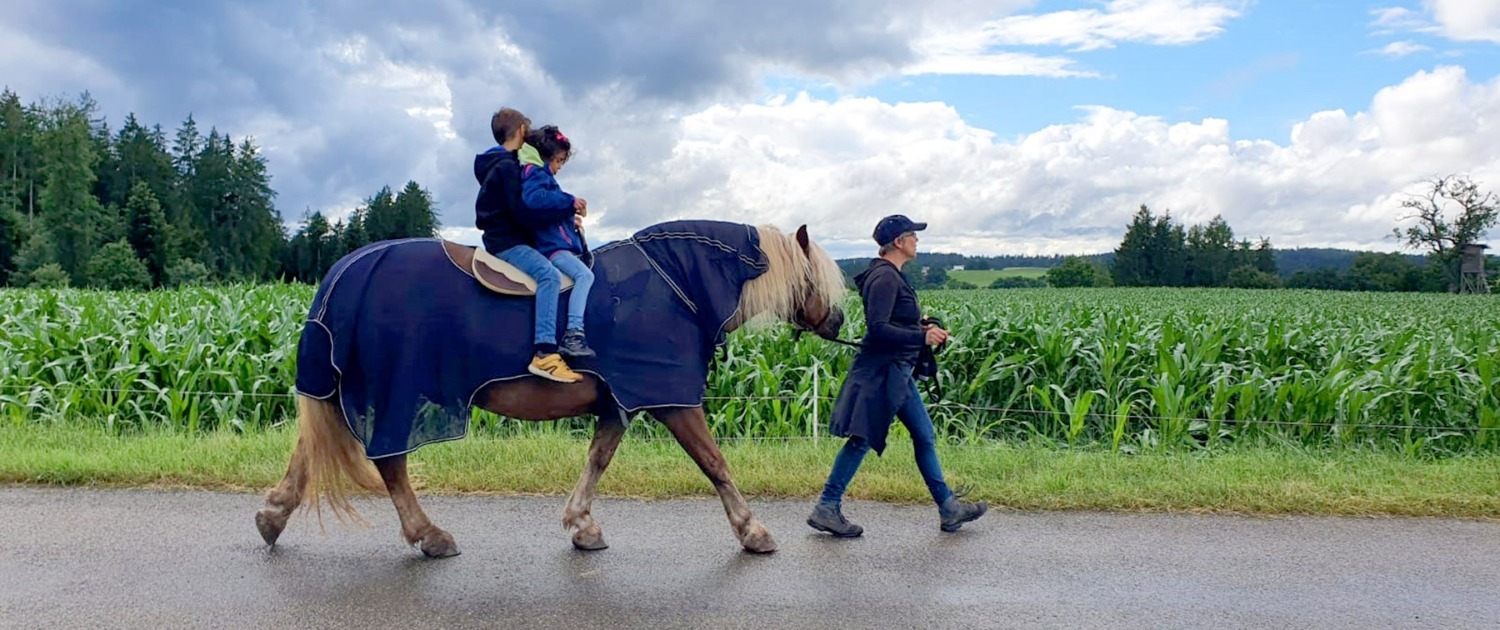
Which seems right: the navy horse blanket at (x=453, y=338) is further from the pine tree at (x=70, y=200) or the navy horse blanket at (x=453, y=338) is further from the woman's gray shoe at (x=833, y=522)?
the pine tree at (x=70, y=200)

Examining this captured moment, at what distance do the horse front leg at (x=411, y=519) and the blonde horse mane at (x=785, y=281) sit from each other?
1.75 meters

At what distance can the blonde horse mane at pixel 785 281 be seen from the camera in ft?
16.4

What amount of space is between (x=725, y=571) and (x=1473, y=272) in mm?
71462

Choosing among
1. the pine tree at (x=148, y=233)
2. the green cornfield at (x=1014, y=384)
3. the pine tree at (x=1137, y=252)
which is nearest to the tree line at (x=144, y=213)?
the pine tree at (x=148, y=233)

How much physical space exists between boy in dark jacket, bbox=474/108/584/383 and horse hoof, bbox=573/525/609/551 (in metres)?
0.76

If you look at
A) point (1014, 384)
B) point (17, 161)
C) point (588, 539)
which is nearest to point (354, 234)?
point (17, 161)

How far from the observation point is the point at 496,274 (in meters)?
4.71

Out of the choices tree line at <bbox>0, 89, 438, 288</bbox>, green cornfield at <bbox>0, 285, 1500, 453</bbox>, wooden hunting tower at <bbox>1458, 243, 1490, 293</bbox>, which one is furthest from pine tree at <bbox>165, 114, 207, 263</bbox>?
wooden hunting tower at <bbox>1458, 243, 1490, 293</bbox>

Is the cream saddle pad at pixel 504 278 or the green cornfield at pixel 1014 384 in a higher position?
the cream saddle pad at pixel 504 278

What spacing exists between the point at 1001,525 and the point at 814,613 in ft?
5.97

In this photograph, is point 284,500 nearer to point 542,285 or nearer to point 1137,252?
point 542,285

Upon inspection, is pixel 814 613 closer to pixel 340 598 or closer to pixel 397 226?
pixel 340 598

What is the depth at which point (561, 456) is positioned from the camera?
6746mm

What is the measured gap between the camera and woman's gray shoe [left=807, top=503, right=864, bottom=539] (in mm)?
5141
